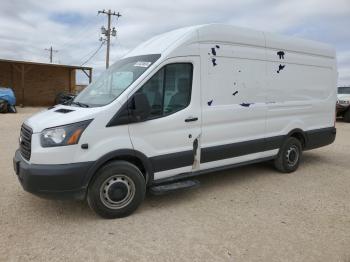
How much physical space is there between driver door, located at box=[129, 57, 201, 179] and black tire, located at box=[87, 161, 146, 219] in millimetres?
315

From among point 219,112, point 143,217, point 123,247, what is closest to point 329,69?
point 219,112

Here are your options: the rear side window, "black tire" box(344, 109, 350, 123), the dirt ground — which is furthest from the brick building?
the rear side window

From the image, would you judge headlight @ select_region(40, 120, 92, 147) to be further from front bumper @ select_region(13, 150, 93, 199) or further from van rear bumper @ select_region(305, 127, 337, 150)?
van rear bumper @ select_region(305, 127, 337, 150)

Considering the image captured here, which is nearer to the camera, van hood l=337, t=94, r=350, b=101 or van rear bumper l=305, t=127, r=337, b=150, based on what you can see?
van rear bumper l=305, t=127, r=337, b=150

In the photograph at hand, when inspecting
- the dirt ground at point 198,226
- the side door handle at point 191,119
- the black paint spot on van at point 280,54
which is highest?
the black paint spot on van at point 280,54

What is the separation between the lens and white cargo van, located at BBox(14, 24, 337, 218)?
13.0 ft

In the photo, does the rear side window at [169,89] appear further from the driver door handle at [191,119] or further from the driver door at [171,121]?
the driver door handle at [191,119]

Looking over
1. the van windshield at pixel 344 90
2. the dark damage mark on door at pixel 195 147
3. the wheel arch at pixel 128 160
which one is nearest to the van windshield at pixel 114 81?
the wheel arch at pixel 128 160

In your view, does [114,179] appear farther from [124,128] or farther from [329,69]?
[329,69]

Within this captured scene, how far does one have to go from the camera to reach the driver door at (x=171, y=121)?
4438 millimetres

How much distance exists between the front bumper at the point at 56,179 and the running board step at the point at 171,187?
959mm

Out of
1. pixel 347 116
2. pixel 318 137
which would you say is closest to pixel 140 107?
pixel 318 137

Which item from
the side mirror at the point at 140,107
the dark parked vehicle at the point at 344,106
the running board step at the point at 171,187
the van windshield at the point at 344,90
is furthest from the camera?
the van windshield at the point at 344,90

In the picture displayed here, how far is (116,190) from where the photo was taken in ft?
13.9
